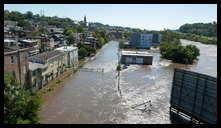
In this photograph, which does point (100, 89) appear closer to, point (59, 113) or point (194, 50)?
point (59, 113)

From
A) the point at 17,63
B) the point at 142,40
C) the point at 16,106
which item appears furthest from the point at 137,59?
the point at 142,40

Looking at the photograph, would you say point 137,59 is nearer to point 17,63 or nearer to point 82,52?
point 82,52

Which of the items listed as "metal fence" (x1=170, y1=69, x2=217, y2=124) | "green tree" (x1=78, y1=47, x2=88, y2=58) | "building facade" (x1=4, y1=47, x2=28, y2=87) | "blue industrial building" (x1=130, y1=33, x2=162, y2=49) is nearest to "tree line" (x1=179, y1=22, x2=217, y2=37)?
"blue industrial building" (x1=130, y1=33, x2=162, y2=49)

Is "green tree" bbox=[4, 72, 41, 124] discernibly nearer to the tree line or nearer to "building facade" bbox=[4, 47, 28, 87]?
"building facade" bbox=[4, 47, 28, 87]

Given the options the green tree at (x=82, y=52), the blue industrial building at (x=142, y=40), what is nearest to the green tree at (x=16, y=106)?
the green tree at (x=82, y=52)

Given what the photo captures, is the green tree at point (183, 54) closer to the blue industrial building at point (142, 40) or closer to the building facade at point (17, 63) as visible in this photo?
the blue industrial building at point (142, 40)
